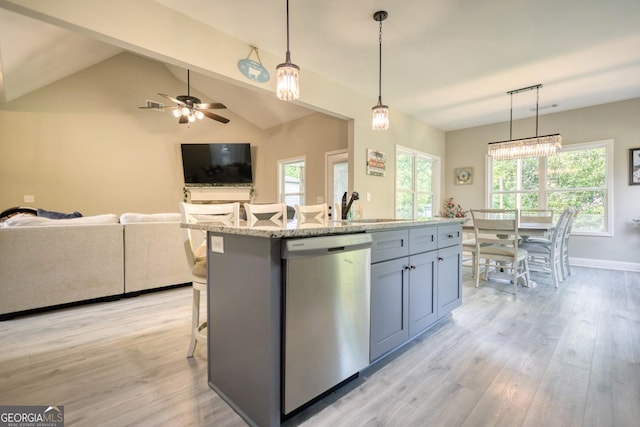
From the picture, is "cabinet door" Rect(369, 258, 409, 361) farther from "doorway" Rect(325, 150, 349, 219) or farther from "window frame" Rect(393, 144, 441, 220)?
"window frame" Rect(393, 144, 441, 220)

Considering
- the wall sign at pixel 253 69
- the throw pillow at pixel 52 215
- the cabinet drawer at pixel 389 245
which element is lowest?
the cabinet drawer at pixel 389 245

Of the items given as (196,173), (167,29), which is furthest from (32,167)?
(167,29)

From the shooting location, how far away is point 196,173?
643 centimetres

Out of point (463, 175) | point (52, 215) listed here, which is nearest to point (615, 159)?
point (463, 175)

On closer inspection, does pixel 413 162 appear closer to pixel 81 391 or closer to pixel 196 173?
pixel 196 173

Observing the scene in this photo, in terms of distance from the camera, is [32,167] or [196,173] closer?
[32,167]

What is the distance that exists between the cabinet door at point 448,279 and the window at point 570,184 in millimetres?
4069

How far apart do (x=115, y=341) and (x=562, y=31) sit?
4.85 metres

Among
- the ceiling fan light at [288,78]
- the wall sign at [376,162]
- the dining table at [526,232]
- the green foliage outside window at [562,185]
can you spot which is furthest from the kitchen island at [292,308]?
the green foliage outside window at [562,185]

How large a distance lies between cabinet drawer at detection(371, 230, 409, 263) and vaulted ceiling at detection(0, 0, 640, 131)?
2047mm

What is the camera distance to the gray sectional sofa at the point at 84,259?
2.56 metres

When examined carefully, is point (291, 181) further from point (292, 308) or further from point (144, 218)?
point (292, 308)

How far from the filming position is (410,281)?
1973 mm

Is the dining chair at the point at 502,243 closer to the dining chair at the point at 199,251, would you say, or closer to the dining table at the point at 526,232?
Answer: the dining table at the point at 526,232
